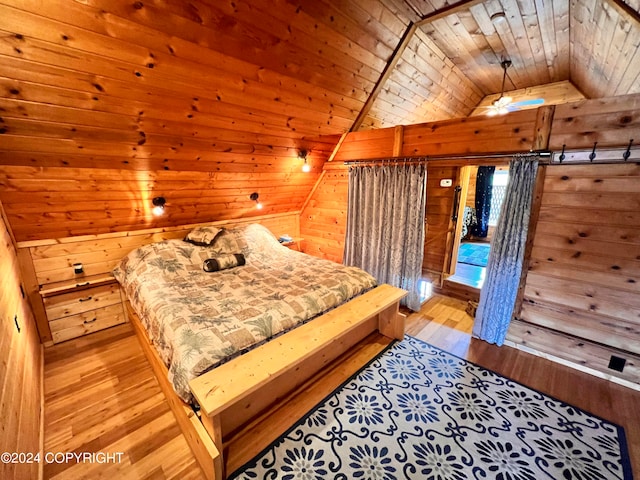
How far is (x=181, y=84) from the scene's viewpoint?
6.25 ft

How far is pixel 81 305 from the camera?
2721 mm

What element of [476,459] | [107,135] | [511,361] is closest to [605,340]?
[511,361]

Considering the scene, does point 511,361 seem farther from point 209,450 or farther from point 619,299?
point 209,450

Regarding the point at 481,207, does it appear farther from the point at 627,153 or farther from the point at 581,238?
the point at 627,153

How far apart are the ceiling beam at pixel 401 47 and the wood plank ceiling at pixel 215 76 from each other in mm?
23

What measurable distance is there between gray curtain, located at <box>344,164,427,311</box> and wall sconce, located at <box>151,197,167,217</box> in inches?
88.7

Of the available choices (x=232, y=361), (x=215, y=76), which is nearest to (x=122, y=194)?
(x=215, y=76)

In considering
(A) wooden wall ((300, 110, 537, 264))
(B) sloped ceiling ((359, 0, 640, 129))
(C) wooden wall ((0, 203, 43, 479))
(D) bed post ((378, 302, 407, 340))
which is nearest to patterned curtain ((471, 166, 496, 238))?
(B) sloped ceiling ((359, 0, 640, 129))

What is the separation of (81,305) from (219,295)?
64.3 inches

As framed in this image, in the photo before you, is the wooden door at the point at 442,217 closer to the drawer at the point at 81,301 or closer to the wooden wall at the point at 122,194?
the wooden wall at the point at 122,194

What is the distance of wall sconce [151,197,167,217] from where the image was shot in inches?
112

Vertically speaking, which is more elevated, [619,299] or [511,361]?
[619,299]

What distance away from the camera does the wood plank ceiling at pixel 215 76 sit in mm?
1511

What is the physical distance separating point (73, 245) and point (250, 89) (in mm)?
2294
